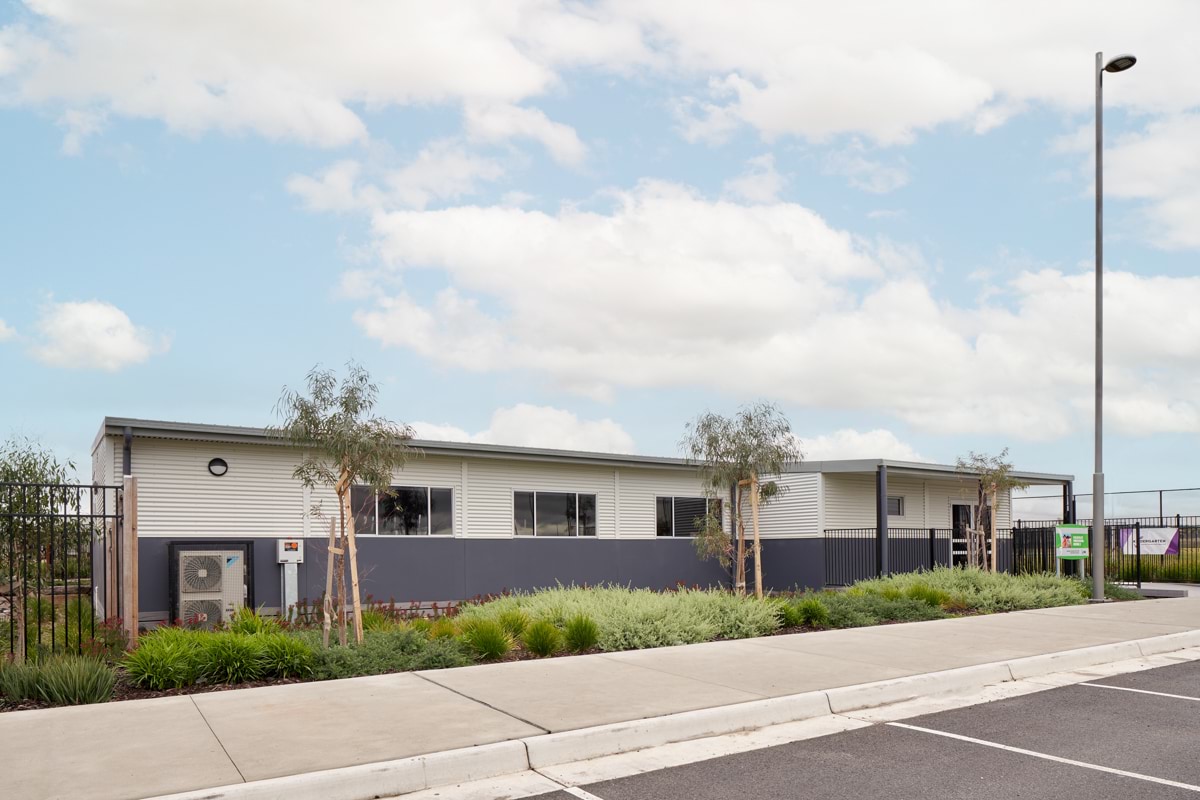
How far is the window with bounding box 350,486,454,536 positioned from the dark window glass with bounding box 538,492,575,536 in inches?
92.8

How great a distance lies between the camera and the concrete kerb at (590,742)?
6.53m

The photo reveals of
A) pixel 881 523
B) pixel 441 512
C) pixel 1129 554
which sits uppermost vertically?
pixel 441 512

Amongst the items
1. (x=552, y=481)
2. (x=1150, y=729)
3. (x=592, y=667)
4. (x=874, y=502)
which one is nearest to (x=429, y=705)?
(x=592, y=667)

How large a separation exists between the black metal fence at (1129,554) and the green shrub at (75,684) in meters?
20.8

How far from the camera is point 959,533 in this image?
3212 centimetres

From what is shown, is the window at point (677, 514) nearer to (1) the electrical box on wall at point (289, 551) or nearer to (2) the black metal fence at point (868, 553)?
(2) the black metal fence at point (868, 553)

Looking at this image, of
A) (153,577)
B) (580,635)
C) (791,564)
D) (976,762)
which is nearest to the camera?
(976,762)

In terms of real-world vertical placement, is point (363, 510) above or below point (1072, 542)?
above

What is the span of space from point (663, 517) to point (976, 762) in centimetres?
1818

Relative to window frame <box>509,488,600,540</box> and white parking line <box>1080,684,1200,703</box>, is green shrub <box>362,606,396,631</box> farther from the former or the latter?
white parking line <box>1080,684,1200,703</box>

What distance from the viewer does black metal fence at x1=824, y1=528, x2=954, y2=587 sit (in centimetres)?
2720

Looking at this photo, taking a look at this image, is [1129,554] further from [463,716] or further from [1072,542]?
[463,716]

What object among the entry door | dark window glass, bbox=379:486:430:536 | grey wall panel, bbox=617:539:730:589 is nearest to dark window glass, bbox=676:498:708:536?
grey wall panel, bbox=617:539:730:589

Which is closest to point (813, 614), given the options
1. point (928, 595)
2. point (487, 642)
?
point (928, 595)
